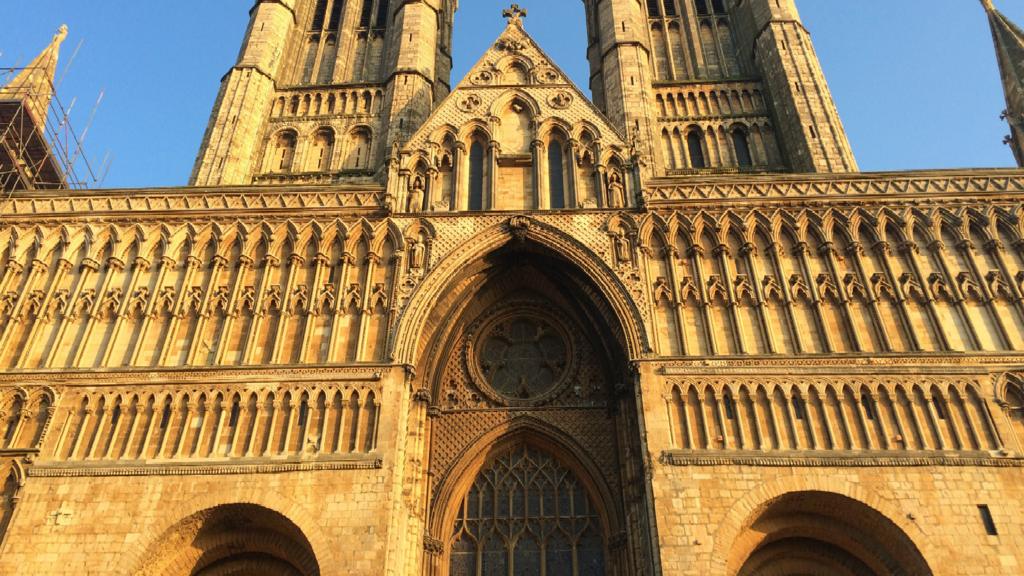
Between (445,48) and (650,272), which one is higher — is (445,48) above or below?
above

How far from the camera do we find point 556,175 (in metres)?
16.7

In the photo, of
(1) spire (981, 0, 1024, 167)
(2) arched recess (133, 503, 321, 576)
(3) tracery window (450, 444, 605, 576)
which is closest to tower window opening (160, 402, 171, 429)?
(2) arched recess (133, 503, 321, 576)

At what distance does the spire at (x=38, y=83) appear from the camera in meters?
20.7

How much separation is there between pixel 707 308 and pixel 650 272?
4.55 feet

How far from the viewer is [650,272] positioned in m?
14.9

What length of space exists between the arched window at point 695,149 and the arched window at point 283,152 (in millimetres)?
12756

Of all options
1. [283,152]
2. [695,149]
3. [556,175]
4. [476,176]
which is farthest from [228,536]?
[695,149]

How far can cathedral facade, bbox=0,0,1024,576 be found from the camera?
12.1 metres

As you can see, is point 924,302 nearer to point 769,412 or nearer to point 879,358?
point 879,358

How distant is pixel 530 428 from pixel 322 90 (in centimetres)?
1546

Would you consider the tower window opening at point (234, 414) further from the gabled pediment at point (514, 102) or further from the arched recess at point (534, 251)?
the gabled pediment at point (514, 102)

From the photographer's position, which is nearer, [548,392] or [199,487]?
[199,487]

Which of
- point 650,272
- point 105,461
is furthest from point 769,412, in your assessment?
point 105,461

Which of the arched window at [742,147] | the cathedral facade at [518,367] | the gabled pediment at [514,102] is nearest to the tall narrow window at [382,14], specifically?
the gabled pediment at [514,102]
